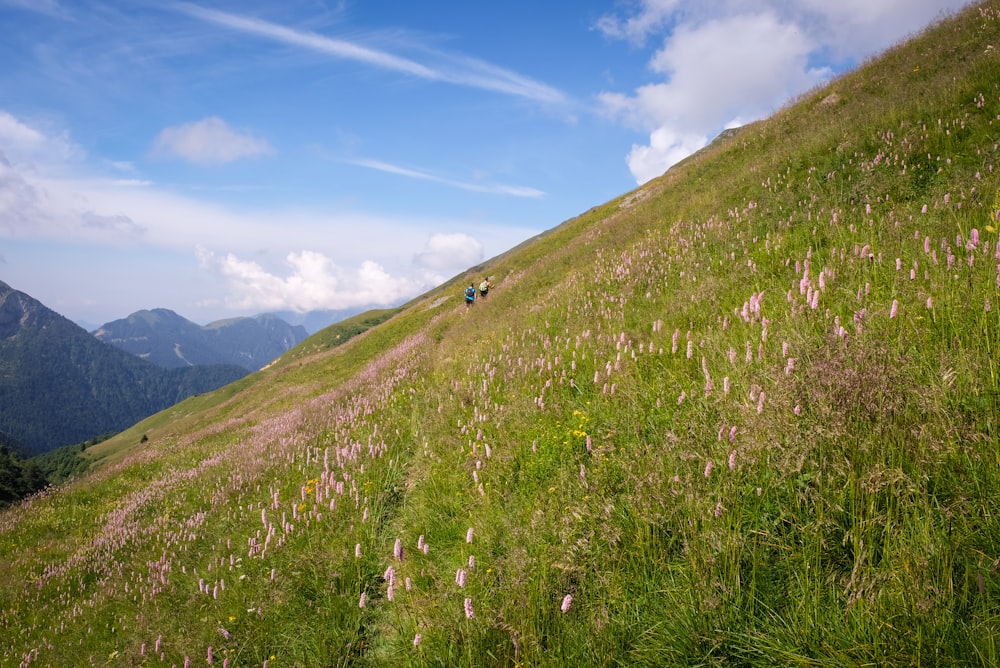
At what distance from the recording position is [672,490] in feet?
9.81

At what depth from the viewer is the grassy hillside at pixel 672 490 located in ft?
7.32

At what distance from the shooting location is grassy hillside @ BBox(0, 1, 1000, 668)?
87.9 inches

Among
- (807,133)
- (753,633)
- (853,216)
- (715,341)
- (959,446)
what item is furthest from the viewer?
(807,133)

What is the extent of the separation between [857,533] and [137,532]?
1254 centimetres

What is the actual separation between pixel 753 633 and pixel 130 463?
25698 mm

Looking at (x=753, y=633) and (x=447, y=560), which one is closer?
(x=753, y=633)

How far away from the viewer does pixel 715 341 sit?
187 inches

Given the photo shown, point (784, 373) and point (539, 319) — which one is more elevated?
point (539, 319)

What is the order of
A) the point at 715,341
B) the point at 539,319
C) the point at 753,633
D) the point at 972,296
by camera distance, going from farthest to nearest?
the point at 539,319
the point at 715,341
the point at 972,296
the point at 753,633

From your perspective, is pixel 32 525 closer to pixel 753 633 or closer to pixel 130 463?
pixel 130 463

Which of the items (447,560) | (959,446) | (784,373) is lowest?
(447,560)

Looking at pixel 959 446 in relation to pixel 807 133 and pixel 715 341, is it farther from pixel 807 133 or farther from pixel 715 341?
pixel 807 133

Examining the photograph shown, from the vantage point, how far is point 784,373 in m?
3.14

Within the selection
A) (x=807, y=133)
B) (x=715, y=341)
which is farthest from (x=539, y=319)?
(x=807, y=133)
